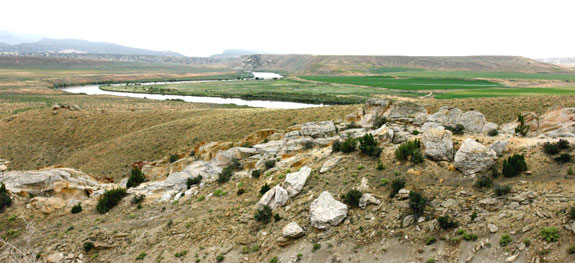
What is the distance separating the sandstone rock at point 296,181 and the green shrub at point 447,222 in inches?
299

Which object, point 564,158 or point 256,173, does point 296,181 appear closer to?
point 256,173

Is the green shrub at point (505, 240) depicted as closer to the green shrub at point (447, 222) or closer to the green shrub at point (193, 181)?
the green shrub at point (447, 222)

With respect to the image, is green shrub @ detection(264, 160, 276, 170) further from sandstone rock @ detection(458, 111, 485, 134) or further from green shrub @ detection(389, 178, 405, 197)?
sandstone rock @ detection(458, 111, 485, 134)

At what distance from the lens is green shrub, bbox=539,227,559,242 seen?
1017 cm

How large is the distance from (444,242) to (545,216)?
360cm

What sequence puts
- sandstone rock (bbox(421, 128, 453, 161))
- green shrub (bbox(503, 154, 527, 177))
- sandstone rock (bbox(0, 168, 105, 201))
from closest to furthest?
1. green shrub (bbox(503, 154, 527, 177))
2. sandstone rock (bbox(421, 128, 453, 161))
3. sandstone rock (bbox(0, 168, 105, 201))

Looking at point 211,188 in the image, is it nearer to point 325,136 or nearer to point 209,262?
point 209,262

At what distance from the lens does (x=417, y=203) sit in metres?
13.5

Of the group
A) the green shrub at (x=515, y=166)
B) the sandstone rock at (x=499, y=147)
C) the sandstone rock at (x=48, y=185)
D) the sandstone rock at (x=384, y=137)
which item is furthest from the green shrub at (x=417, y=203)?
the sandstone rock at (x=48, y=185)

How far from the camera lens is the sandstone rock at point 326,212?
46.7 ft

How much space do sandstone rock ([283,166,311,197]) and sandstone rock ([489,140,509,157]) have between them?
1011cm

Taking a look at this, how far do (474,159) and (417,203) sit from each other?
4.24 meters

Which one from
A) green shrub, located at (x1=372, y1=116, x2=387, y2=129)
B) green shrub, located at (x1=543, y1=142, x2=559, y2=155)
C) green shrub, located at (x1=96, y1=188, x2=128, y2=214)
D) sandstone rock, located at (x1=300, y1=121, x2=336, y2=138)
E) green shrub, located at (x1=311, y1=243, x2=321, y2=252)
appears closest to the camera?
green shrub, located at (x1=311, y1=243, x2=321, y2=252)

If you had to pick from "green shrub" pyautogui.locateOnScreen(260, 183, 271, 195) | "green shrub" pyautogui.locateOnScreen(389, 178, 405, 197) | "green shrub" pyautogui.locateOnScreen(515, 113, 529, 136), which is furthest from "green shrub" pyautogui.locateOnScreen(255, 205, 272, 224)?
"green shrub" pyautogui.locateOnScreen(515, 113, 529, 136)
